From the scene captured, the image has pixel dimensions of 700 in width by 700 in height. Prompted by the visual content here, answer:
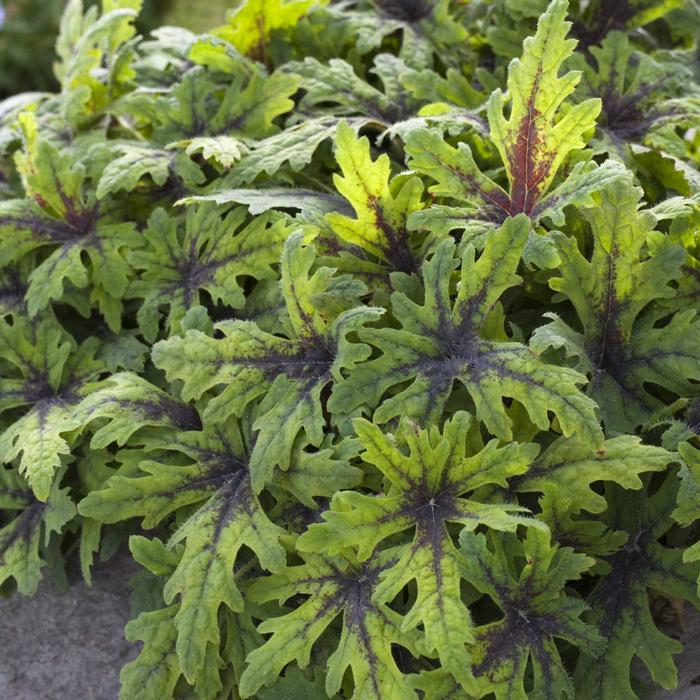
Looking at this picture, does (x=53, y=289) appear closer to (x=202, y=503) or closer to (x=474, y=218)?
(x=202, y=503)

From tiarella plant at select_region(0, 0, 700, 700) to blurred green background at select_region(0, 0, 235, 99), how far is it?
14.6ft

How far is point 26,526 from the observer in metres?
1.91

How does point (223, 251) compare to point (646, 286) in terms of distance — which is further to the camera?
point (223, 251)

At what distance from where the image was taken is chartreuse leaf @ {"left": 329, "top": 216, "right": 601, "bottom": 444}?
1466 mm

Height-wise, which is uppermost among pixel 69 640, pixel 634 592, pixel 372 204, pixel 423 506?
pixel 372 204

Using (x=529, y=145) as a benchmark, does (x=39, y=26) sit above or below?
below

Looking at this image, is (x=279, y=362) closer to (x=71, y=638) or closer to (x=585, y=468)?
(x=585, y=468)

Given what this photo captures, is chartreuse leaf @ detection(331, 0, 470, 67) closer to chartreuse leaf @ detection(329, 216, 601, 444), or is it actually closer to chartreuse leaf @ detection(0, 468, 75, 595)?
chartreuse leaf @ detection(329, 216, 601, 444)

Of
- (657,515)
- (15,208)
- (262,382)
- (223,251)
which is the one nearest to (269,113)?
(223,251)

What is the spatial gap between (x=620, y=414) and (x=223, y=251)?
0.83 metres

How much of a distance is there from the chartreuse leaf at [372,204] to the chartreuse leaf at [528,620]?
1.98 feet

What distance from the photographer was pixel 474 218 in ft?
5.44

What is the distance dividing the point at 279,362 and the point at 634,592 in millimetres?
711

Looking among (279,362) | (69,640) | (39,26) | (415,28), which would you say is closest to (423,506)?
(279,362)
